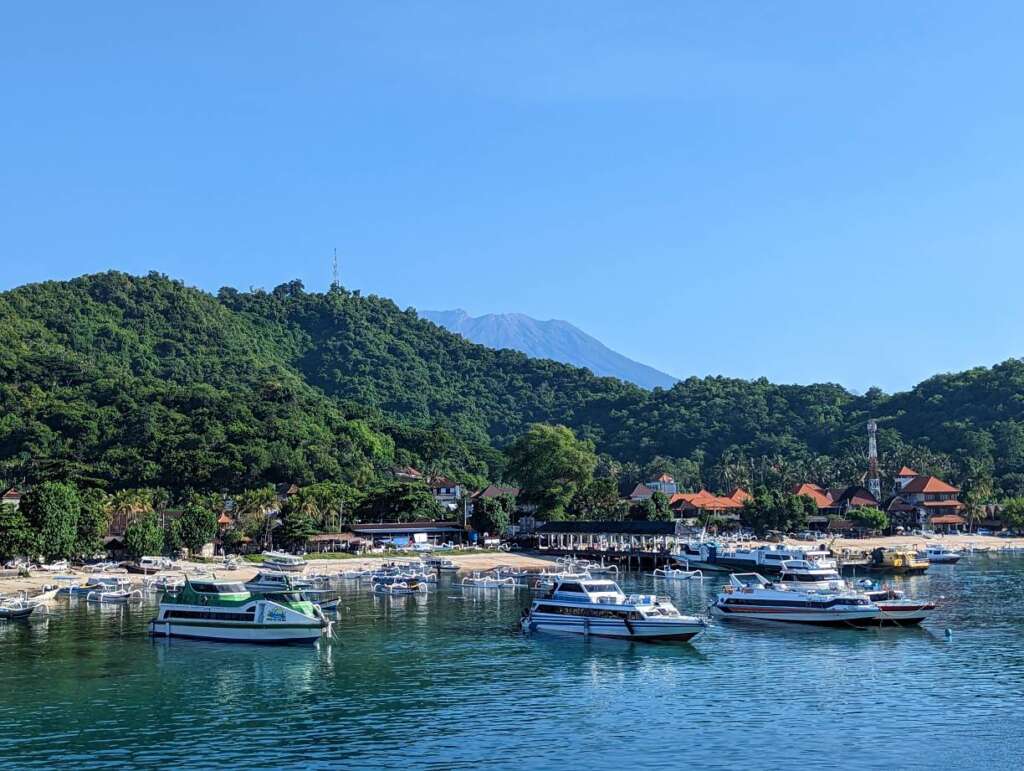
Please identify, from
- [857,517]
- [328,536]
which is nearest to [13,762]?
[328,536]

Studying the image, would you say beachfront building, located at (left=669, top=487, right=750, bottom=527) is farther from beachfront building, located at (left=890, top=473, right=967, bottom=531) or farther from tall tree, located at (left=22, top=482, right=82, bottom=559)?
tall tree, located at (left=22, top=482, right=82, bottom=559)

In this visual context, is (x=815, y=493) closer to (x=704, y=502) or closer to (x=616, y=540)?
(x=704, y=502)

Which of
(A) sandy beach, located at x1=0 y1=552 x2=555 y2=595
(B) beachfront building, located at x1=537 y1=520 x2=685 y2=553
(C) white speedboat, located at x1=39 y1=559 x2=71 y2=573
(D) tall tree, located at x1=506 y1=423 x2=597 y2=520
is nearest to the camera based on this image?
(A) sandy beach, located at x1=0 y1=552 x2=555 y2=595

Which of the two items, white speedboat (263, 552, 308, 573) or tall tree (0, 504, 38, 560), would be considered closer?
tall tree (0, 504, 38, 560)

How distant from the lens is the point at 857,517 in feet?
521

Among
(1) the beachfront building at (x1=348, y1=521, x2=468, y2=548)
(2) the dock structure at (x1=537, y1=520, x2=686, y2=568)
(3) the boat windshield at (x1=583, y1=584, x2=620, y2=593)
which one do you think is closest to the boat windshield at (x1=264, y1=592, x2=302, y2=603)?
(3) the boat windshield at (x1=583, y1=584, x2=620, y2=593)

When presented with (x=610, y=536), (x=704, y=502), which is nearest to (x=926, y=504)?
(x=704, y=502)

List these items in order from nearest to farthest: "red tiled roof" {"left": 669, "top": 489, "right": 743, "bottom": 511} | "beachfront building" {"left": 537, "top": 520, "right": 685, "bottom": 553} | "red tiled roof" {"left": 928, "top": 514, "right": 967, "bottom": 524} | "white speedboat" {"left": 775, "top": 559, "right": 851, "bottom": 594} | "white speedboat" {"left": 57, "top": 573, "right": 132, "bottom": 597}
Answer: "white speedboat" {"left": 775, "top": 559, "right": 851, "bottom": 594} < "white speedboat" {"left": 57, "top": 573, "right": 132, "bottom": 597} < "beachfront building" {"left": 537, "top": 520, "right": 685, "bottom": 553} < "red tiled roof" {"left": 928, "top": 514, "right": 967, "bottom": 524} < "red tiled roof" {"left": 669, "top": 489, "right": 743, "bottom": 511}

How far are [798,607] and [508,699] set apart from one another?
30205 mm

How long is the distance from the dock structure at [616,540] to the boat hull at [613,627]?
58095mm

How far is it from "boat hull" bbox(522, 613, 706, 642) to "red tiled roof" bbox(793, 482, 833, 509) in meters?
121

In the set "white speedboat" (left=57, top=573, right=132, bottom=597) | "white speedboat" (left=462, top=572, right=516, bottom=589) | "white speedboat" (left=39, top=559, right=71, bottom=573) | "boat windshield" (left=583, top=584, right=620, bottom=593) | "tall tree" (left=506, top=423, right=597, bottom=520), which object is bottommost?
"white speedboat" (left=462, top=572, right=516, bottom=589)

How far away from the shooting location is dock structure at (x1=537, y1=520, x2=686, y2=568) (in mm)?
123500

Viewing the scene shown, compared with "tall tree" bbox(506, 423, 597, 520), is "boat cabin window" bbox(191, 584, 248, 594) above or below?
below
